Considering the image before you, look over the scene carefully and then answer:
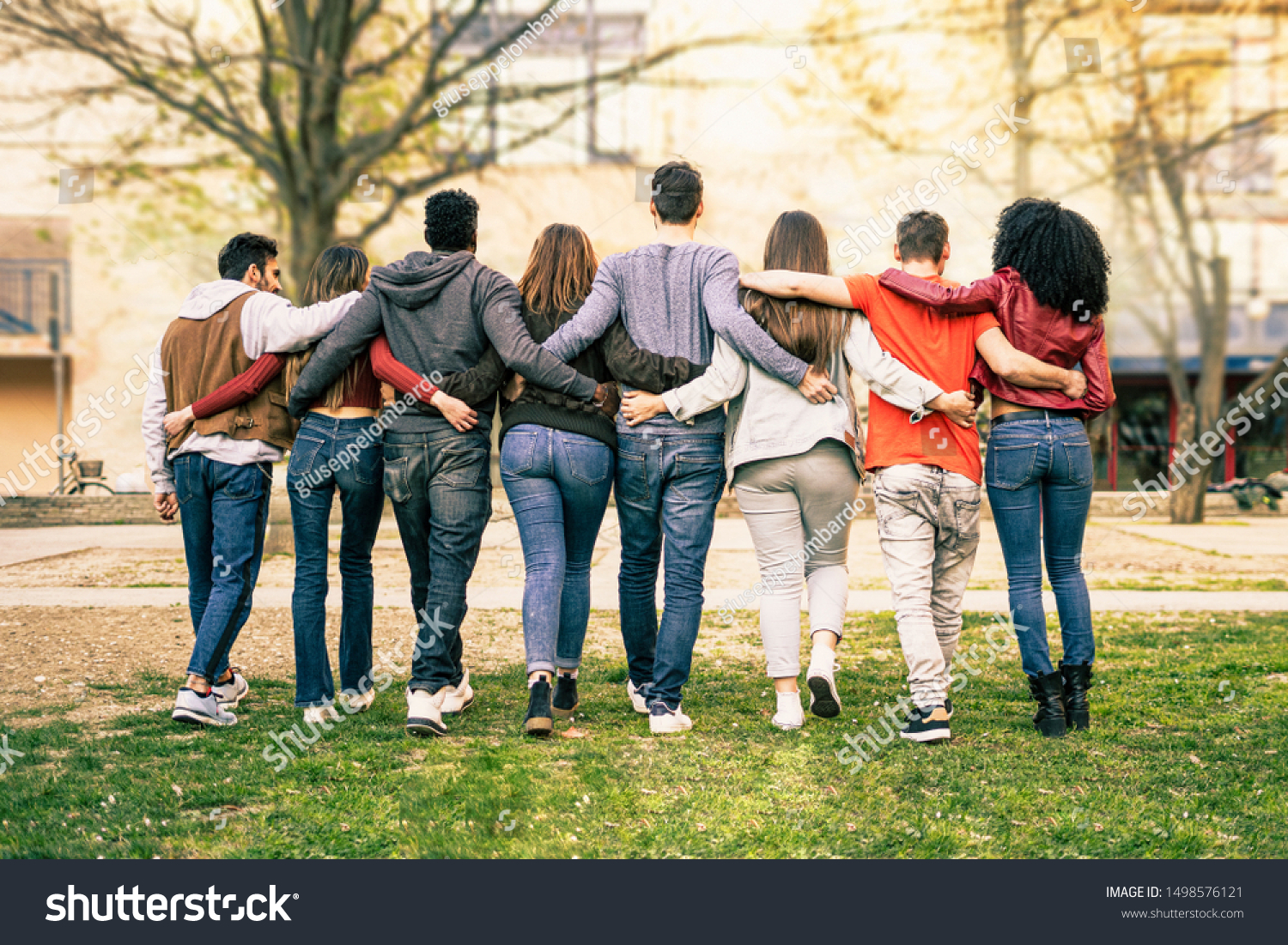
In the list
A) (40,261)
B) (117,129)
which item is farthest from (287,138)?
(40,261)

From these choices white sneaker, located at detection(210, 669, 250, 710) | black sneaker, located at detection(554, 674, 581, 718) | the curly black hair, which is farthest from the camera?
white sneaker, located at detection(210, 669, 250, 710)

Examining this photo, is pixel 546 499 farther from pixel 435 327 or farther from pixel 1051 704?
pixel 1051 704

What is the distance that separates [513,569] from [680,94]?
205 inches

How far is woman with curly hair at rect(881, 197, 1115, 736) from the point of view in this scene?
3918 mm

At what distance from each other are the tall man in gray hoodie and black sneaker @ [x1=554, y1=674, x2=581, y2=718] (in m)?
0.48

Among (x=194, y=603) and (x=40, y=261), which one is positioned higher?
(x=40, y=261)

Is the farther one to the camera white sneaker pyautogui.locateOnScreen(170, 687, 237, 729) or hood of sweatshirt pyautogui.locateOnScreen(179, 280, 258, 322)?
hood of sweatshirt pyautogui.locateOnScreen(179, 280, 258, 322)

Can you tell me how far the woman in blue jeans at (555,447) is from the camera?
3961 millimetres

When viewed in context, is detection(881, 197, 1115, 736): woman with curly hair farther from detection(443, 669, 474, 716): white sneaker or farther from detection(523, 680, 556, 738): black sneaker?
detection(443, 669, 474, 716): white sneaker

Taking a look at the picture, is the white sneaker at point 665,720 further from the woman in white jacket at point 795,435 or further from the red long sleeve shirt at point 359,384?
the red long sleeve shirt at point 359,384

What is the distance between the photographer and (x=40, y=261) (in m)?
12.3

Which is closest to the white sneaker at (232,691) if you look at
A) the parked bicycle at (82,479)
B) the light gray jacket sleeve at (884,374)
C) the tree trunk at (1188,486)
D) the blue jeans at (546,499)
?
the blue jeans at (546,499)

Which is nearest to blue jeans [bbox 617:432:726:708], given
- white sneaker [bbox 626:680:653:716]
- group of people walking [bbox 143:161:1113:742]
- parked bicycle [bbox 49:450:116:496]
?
group of people walking [bbox 143:161:1113:742]
